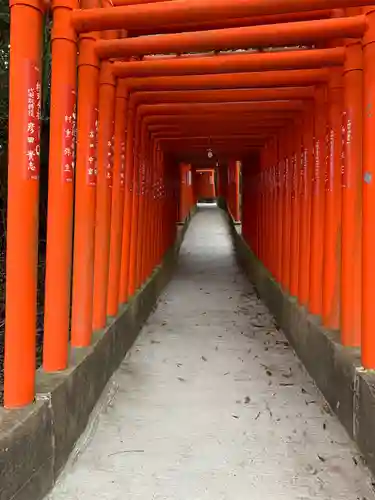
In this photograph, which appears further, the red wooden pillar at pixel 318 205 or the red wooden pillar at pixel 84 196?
the red wooden pillar at pixel 318 205

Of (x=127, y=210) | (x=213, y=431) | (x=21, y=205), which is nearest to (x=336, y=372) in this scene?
(x=213, y=431)

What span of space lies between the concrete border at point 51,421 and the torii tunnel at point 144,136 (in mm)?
102

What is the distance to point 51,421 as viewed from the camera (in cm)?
254

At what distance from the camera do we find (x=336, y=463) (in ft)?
9.47

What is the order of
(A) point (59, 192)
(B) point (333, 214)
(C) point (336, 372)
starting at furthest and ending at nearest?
(B) point (333, 214) < (C) point (336, 372) < (A) point (59, 192)

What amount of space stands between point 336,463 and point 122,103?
3.39 meters

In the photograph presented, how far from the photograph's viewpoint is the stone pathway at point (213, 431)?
103 inches

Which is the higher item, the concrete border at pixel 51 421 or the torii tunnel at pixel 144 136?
the torii tunnel at pixel 144 136

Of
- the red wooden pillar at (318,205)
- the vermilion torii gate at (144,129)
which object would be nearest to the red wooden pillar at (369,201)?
the vermilion torii gate at (144,129)

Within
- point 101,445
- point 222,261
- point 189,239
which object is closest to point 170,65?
point 101,445

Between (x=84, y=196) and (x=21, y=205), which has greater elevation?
(x=84, y=196)

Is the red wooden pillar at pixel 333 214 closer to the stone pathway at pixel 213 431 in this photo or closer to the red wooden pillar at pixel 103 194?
the stone pathway at pixel 213 431

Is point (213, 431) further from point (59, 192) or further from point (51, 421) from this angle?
point (59, 192)

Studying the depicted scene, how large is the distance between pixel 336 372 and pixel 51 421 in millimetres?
1950
